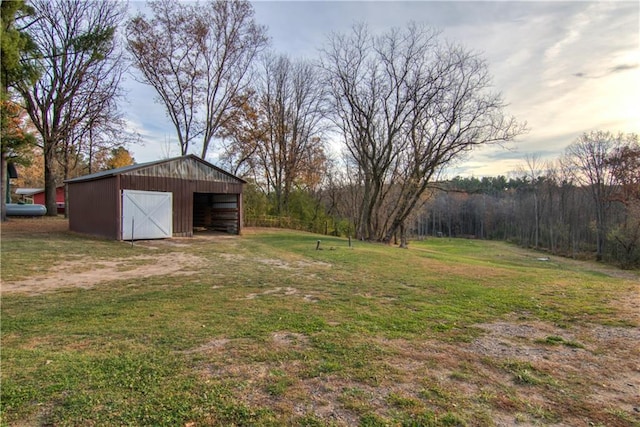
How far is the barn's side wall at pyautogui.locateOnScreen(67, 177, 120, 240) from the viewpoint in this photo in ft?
47.3

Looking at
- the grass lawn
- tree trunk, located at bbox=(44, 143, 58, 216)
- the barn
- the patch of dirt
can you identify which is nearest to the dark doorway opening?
the barn

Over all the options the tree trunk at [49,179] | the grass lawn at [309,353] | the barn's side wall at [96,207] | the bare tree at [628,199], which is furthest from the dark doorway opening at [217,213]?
the bare tree at [628,199]

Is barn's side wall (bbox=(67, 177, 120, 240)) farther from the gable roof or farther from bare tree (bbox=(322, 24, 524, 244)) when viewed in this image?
bare tree (bbox=(322, 24, 524, 244))

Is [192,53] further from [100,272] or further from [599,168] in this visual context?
[599,168]

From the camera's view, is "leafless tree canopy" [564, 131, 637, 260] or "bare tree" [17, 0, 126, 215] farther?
"leafless tree canopy" [564, 131, 637, 260]

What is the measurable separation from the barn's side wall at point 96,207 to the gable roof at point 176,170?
39 cm

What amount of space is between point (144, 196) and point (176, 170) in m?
2.19

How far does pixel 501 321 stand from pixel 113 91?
2694 cm

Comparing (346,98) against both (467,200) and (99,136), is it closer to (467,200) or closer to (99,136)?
(99,136)

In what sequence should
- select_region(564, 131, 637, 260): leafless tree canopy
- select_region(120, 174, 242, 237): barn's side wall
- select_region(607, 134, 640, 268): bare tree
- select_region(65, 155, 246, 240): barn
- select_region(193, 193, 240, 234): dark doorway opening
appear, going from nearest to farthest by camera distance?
select_region(65, 155, 246, 240): barn < select_region(120, 174, 242, 237): barn's side wall < select_region(193, 193, 240, 234): dark doorway opening < select_region(607, 134, 640, 268): bare tree < select_region(564, 131, 637, 260): leafless tree canopy

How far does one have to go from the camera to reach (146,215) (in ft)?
50.1

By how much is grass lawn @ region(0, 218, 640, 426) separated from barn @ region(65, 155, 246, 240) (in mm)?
7713

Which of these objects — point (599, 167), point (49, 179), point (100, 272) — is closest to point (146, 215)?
point (100, 272)

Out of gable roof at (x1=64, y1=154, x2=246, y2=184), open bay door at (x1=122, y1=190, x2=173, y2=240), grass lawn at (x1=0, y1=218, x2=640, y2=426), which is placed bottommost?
grass lawn at (x1=0, y1=218, x2=640, y2=426)
